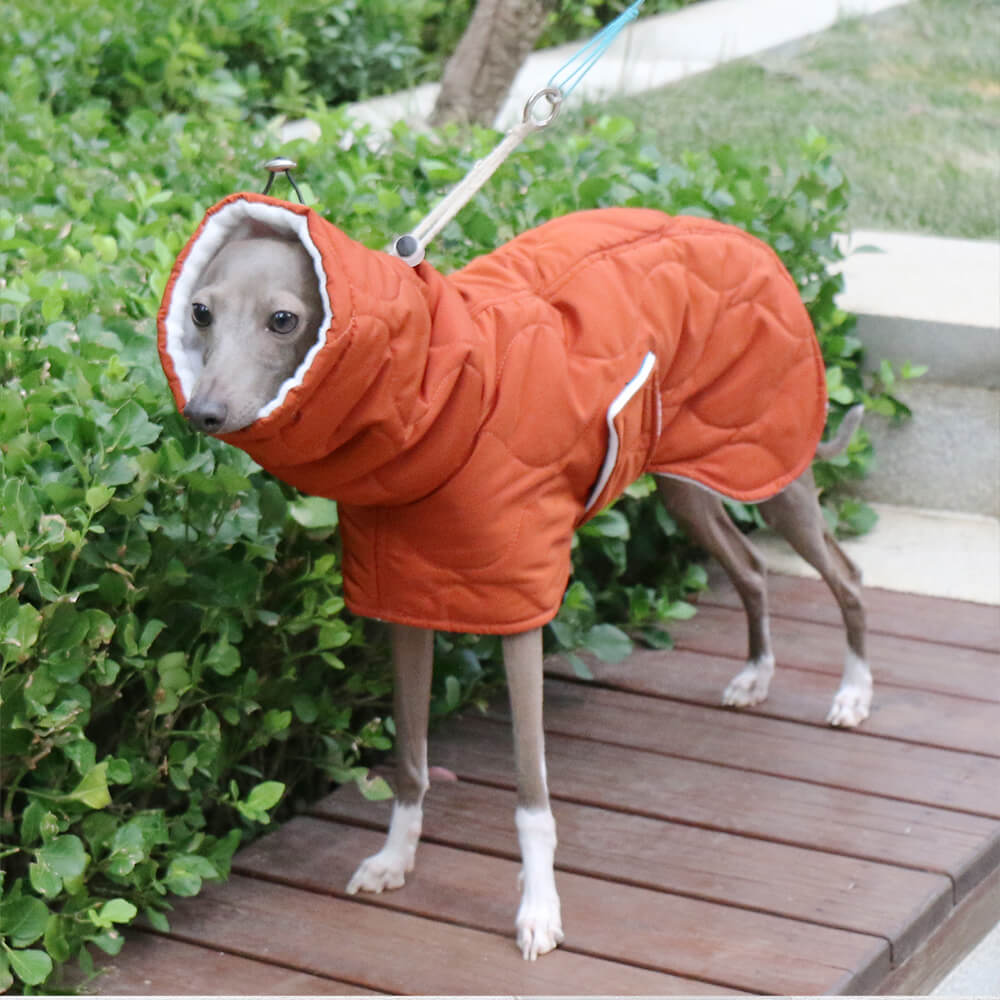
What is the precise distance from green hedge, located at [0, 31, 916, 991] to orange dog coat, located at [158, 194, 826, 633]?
294mm

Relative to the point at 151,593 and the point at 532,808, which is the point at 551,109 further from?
the point at 532,808

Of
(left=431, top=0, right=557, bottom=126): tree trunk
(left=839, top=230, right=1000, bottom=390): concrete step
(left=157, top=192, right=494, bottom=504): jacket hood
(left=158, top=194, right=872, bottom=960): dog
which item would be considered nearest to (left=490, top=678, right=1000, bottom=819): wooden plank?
(left=158, top=194, right=872, bottom=960): dog

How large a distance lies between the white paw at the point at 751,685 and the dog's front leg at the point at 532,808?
1022mm

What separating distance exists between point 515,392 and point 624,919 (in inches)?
39.5

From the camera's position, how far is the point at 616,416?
3051 mm

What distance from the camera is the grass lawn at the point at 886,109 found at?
699 cm

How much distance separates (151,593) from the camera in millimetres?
3045

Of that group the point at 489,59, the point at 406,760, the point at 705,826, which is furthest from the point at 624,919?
the point at 489,59

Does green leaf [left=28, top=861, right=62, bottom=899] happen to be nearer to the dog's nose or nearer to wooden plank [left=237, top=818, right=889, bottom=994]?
wooden plank [left=237, top=818, right=889, bottom=994]

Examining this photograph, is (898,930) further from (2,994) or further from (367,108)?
(367,108)

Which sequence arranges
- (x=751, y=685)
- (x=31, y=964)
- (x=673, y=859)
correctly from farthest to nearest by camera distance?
(x=751, y=685) → (x=673, y=859) → (x=31, y=964)

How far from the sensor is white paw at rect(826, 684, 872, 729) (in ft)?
12.6

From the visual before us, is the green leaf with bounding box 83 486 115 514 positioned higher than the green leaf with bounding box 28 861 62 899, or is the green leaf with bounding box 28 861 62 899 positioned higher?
the green leaf with bounding box 83 486 115 514

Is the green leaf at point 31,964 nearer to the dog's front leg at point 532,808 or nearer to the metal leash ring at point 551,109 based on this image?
the dog's front leg at point 532,808
